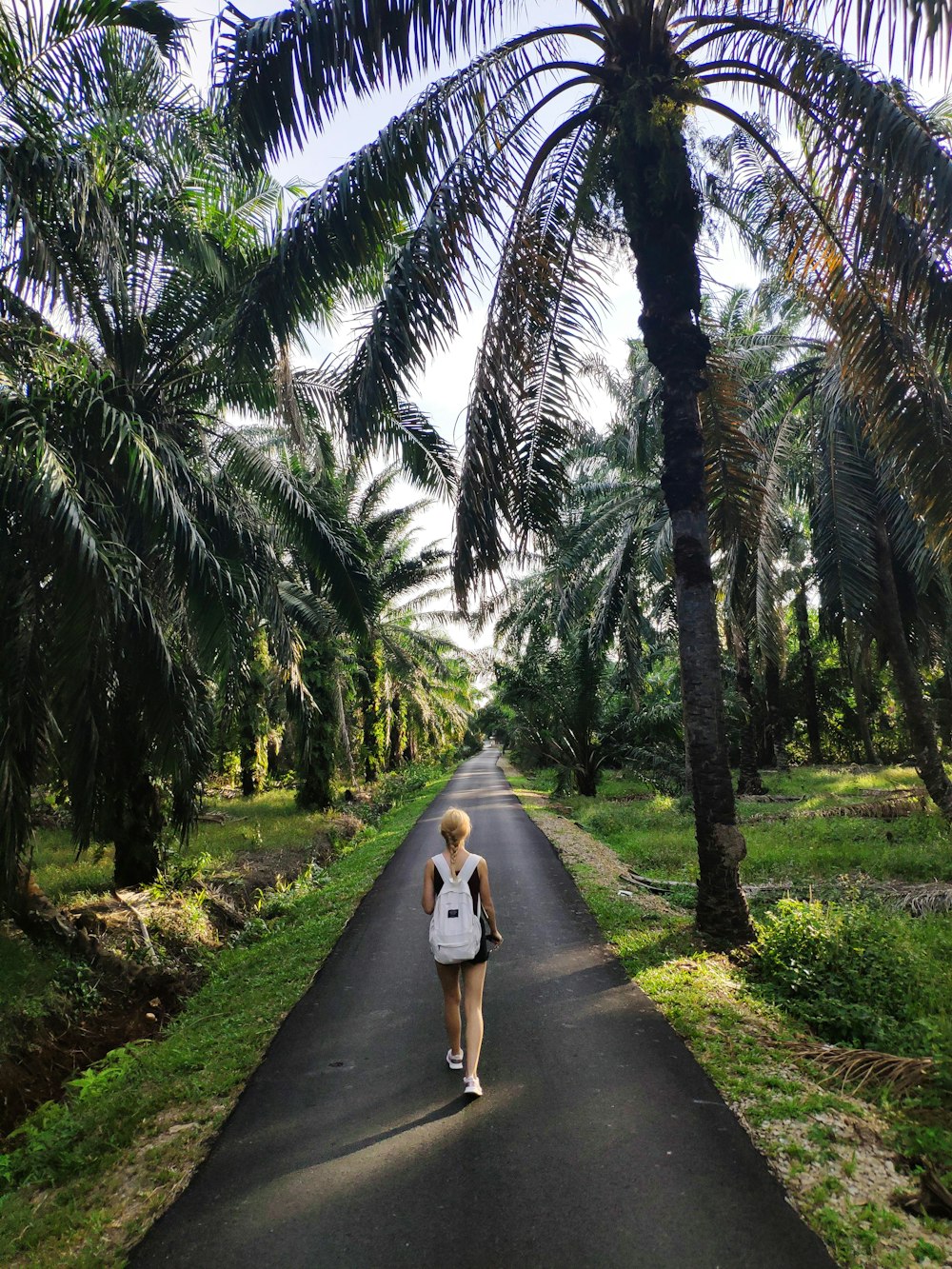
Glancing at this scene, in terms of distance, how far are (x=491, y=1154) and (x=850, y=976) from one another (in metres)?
3.25

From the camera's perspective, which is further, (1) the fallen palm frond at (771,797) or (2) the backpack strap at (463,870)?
(1) the fallen palm frond at (771,797)

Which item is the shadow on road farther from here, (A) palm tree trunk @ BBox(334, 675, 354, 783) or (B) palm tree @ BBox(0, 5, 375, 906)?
(A) palm tree trunk @ BBox(334, 675, 354, 783)

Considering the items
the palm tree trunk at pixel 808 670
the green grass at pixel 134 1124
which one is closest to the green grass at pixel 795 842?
the green grass at pixel 134 1124

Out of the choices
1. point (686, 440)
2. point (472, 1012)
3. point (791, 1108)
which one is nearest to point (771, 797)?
point (686, 440)

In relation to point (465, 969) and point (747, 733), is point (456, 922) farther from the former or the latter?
point (747, 733)

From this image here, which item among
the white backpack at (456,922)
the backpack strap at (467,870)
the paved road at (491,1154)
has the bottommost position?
the paved road at (491,1154)

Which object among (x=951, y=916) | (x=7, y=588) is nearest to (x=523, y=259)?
(x=7, y=588)

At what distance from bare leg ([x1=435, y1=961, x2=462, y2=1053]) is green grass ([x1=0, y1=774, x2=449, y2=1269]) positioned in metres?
1.35

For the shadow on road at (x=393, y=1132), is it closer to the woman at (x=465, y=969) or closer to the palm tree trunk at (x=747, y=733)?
the woman at (x=465, y=969)

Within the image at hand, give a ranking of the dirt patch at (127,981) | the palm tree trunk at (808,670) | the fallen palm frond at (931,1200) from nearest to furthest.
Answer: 1. the fallen palm frond at (931,1200)
2. the dirt patch at (127,981)
3. the palm tree trunk at (808,670)

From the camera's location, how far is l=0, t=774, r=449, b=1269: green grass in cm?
343

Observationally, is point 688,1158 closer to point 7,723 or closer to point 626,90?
point 7,723

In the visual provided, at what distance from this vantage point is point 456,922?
4402 mm

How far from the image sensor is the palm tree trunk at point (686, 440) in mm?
6789
